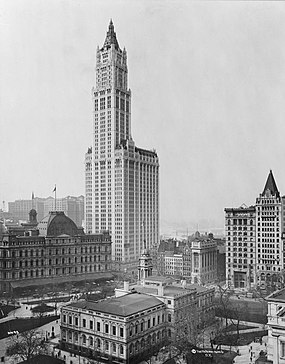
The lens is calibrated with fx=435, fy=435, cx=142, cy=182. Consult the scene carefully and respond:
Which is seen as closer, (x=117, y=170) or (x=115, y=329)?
(x=115, y=329)

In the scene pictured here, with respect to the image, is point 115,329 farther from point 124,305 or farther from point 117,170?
point 117,170

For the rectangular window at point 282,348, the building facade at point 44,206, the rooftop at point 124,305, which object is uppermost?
the building facade at point 44,206

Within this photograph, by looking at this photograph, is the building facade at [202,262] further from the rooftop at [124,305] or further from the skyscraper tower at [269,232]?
the rooftop at [124,305]

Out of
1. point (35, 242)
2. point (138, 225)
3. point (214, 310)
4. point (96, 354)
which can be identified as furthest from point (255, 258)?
point (96, 354)

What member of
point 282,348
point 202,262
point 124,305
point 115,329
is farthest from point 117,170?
point 282,348

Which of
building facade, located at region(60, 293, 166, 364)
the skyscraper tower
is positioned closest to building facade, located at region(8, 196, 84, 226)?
building facade, located at region(60, 293, 166, 364)

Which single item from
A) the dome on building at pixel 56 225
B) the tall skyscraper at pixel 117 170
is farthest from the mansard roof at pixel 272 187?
the dome on building at pixel 56 225
